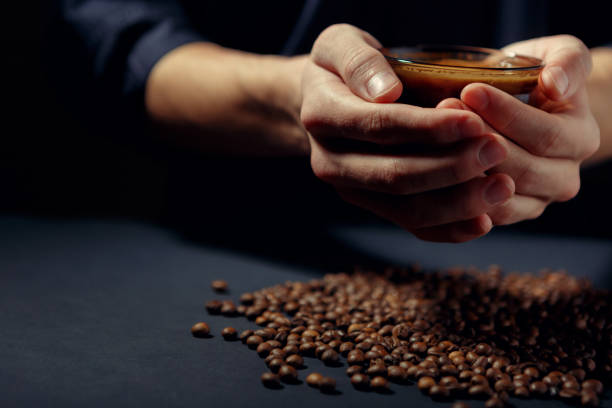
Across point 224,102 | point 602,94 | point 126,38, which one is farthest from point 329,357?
point 126,38

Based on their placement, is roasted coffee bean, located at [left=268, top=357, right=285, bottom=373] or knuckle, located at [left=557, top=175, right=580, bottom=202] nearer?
roasted coffee bean, located at [left=268, top=357, right=285, bottom=373]

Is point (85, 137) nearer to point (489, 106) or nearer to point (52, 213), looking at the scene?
point (52, 213)

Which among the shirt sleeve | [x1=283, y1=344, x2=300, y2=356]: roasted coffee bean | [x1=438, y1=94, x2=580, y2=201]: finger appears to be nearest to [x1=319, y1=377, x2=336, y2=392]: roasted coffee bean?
[x1=283, y1=344, x2=300, y2=356]: roasted coffee bean

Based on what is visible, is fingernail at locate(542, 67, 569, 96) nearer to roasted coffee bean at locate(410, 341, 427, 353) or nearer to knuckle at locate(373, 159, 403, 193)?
knuckle at locate(373, 159, 403, 193)

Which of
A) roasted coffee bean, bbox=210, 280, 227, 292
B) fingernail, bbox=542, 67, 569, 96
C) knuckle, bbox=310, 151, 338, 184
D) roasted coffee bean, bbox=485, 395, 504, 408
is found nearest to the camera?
roasted coffee bean, bbox=485, 395, 504, 408

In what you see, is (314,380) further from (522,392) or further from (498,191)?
(498,191)

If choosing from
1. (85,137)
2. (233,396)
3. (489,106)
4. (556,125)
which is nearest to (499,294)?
(556,125)
